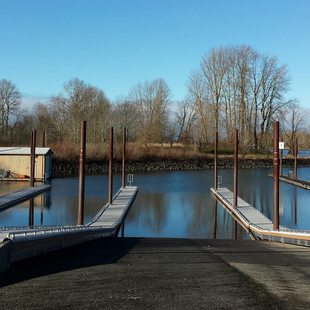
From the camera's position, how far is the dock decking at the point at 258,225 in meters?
10.8

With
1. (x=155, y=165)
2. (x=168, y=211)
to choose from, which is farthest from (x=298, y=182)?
(x=155, y=165)

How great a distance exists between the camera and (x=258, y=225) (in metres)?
14.8

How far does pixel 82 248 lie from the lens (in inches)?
344

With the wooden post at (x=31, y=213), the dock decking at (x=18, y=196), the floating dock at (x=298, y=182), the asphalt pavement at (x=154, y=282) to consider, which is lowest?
the wooden post at (x=31, y=213)

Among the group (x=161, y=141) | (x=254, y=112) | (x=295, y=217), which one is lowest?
(x=295, y=217)

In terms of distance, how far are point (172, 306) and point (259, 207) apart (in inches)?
677

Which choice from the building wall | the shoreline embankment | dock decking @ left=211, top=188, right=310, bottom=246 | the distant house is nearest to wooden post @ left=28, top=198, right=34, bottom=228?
dock decking @ left=211, top=188, right=310, bottom=246

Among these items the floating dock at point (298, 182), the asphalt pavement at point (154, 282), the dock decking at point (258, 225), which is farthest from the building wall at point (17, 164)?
the asphalt pavement at point (154, 282)

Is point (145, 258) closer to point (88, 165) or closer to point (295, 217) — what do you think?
point (295, 217)

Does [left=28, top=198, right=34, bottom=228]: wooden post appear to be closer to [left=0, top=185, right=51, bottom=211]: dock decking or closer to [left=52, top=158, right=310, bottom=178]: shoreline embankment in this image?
[left=0, top=185, right=51, bottom=211]: dock decking

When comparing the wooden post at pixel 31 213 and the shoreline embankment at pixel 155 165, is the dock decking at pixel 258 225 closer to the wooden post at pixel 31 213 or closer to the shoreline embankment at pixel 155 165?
the wooden post at pixel 31 213

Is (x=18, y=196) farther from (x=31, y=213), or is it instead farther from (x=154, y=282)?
(x=154, y=282)

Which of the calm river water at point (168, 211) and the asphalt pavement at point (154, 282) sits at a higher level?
the asphalt pavement at point (154, 282)

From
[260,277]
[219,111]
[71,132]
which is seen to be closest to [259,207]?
[260,277]
